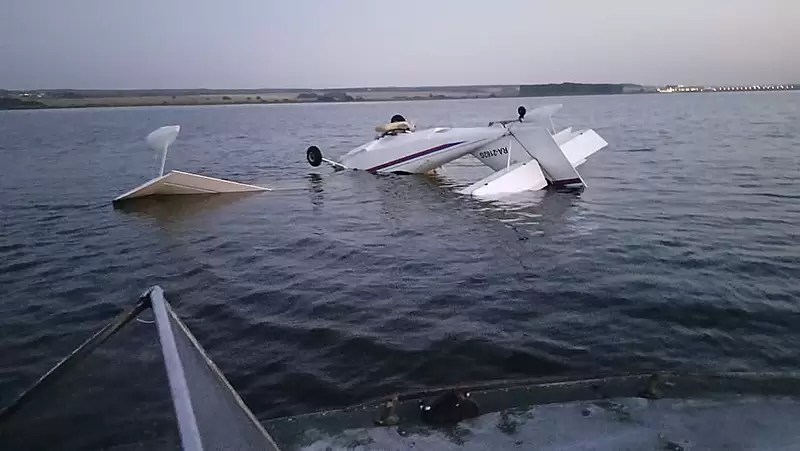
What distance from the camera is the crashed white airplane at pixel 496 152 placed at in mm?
16906

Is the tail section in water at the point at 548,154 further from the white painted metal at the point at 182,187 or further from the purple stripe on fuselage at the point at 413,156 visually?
the white painted metal at the point at 182,187

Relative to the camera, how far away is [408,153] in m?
20.6

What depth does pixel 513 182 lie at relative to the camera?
55.0ft

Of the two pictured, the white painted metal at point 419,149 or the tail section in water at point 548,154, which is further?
the white painted metal at point 419,149

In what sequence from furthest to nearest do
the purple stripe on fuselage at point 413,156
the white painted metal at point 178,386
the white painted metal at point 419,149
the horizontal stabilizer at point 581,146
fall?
the horizontal stabilizer at point 581,146 → the purple stripe on fuselage at point 413,156 → the white painted metal at point 419,149 → the white painted metal at point 178,386

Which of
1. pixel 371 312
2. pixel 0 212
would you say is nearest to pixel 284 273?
pixel 371 312

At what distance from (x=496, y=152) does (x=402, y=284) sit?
10230 millimetres

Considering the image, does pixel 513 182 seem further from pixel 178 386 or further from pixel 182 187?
pixel 178 386

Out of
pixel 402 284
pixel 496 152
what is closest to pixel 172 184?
pixel 496 152

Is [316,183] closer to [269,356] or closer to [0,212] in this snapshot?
[0,212]

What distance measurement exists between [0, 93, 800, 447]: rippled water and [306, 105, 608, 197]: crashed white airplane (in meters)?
0.97

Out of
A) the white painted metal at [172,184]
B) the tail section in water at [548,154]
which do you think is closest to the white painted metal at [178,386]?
the white painted metal at [172,184]

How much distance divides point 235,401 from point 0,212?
15.9 meters

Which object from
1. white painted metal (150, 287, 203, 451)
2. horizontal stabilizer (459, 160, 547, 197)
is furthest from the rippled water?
white painted metal (150, 287, 203, 451)
